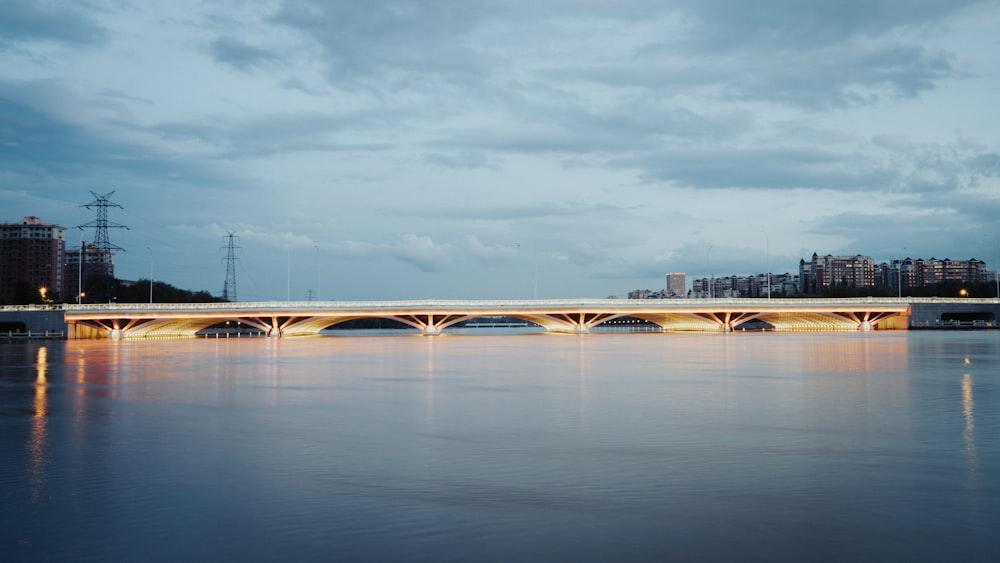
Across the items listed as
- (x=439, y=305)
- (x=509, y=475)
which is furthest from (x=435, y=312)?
(x=509, y=475)

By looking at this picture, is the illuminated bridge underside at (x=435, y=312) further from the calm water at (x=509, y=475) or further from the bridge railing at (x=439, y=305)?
the calm water at (x=509, y=475)

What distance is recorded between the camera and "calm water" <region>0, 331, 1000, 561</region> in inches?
345

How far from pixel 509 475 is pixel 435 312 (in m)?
95.0

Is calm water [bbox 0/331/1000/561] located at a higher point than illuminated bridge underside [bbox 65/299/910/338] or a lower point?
lower

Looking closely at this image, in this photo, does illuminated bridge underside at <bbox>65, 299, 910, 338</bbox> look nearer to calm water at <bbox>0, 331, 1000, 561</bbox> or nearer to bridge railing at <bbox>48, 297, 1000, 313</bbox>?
bridge railing at <bbox>48, 297, 1000, 313</bbox>

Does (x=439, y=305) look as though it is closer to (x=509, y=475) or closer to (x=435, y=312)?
(x=435, y=312)

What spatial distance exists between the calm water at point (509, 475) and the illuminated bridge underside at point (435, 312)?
78.3 metres

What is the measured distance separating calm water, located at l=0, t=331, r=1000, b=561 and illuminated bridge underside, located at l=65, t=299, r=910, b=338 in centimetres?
7834

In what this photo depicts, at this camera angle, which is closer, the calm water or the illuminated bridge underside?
the calm water

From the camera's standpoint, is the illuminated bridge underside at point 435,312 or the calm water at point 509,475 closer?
the calm water at point 509,475

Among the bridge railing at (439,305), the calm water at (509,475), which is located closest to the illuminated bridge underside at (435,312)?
the bridge railing at (439,305)

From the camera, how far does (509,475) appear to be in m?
12.5

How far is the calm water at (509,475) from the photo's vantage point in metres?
8.77

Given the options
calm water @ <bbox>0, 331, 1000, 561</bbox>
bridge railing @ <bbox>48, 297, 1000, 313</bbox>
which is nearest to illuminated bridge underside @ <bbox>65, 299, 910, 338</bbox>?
bridge railing @ <bbox>48, 297, 1000, 313</bbox>
